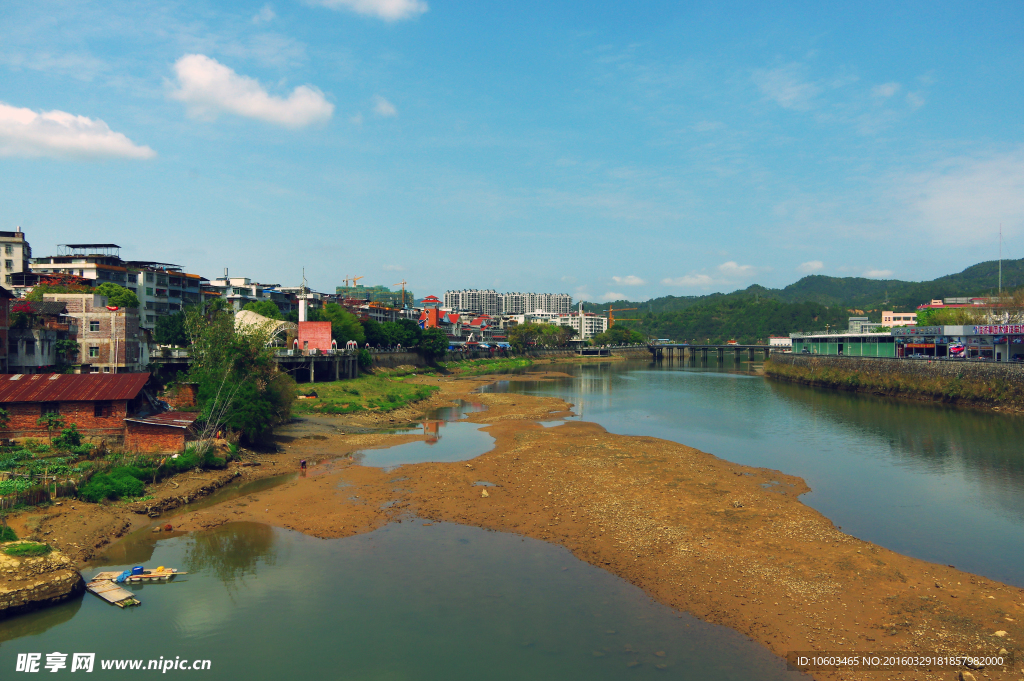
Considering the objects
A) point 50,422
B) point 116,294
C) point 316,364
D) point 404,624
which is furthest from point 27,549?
point 116,294

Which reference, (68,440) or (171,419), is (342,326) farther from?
(68,440)

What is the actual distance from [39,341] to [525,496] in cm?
3848

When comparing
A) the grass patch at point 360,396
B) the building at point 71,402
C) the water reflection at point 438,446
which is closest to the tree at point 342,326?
the grass patch at point 360,396

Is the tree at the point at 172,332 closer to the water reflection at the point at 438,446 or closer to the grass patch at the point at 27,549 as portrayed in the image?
the water reflection at the point at 438,446

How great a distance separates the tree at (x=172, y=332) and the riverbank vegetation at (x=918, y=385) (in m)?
91.9

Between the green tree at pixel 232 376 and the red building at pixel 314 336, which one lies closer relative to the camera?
the green tree at pixel 232 376

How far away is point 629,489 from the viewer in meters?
29.8

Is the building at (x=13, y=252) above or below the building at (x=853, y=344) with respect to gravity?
above

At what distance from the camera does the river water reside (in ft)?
79.4

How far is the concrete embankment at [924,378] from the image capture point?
203ft

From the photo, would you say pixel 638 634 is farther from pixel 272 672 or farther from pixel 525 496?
pixel 525 496

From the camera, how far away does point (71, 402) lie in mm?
32500

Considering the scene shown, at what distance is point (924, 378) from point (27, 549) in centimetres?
8709

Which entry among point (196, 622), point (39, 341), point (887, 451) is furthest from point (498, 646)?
point (39, 341)
